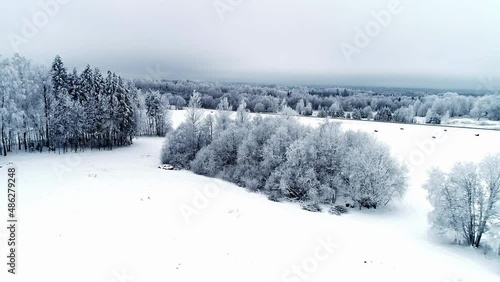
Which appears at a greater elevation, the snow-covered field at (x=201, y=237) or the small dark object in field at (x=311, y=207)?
the snow-covered field at (x=201, y=237)

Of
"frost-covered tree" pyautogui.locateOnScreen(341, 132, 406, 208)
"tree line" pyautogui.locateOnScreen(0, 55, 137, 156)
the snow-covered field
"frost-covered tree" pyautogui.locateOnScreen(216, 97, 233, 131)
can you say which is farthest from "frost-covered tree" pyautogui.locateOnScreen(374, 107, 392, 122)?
"tree line" pyautogui.locateOnScreen(0, 55, 137, 156)

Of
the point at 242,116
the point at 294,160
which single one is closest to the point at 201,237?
the point at 294,160

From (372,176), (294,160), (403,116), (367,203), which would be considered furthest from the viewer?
(403,116)

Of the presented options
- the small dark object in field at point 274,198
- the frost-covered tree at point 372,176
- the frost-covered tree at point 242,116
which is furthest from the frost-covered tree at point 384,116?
the small dark object in field at point 274,198

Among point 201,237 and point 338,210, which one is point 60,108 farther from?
point 338,210

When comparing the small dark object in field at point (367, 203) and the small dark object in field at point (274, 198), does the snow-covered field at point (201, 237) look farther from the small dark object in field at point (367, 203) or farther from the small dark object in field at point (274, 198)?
the small dark object in field at point (274, 198)

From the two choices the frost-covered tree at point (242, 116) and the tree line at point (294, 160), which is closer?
the tree line at point (294, 160)
